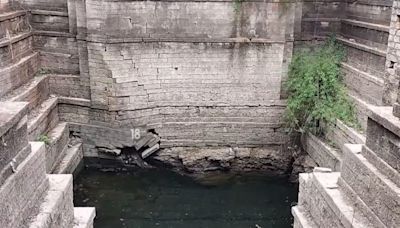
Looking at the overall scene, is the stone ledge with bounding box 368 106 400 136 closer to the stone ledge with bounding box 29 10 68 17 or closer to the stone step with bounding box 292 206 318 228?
the stone step with bounding box 292 206 318 228

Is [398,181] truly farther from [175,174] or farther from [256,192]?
[175,174]

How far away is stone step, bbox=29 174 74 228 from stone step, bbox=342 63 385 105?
21.1 feet

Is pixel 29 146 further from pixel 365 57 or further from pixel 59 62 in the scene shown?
pixel 365 57

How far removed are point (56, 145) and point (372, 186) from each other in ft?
25.4

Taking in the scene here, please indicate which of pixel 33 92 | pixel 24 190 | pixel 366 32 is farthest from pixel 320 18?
pixel 24 190

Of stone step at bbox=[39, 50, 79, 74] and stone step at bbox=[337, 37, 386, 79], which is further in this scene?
stone step at bbox=[39, 50, 79, 74]

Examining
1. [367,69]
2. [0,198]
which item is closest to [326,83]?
[367,69]

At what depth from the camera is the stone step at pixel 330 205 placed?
4977mm

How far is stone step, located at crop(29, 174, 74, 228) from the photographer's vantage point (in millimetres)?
4829

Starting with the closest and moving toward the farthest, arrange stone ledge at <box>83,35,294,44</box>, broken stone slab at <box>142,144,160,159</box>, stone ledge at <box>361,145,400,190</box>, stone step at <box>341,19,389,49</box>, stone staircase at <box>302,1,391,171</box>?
stone ledge at <box>361,145,400,190</box> → stone staircase at <box>302,1,391,171</box> → stone step at <box>341,19,389,49</box> → stone ledge at <box>83,35,294,44</box> → broken stone slab at <box>142,144,160,159</box>

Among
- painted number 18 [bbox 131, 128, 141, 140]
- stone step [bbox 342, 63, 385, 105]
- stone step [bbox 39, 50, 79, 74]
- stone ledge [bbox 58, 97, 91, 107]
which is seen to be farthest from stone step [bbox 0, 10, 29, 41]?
stone step [bbox 342, 63, 385, 105]

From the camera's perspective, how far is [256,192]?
10.9 m

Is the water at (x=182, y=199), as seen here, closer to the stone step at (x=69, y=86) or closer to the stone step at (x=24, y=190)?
the stone step at (x=69, y=86)

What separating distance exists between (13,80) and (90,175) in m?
2.98
